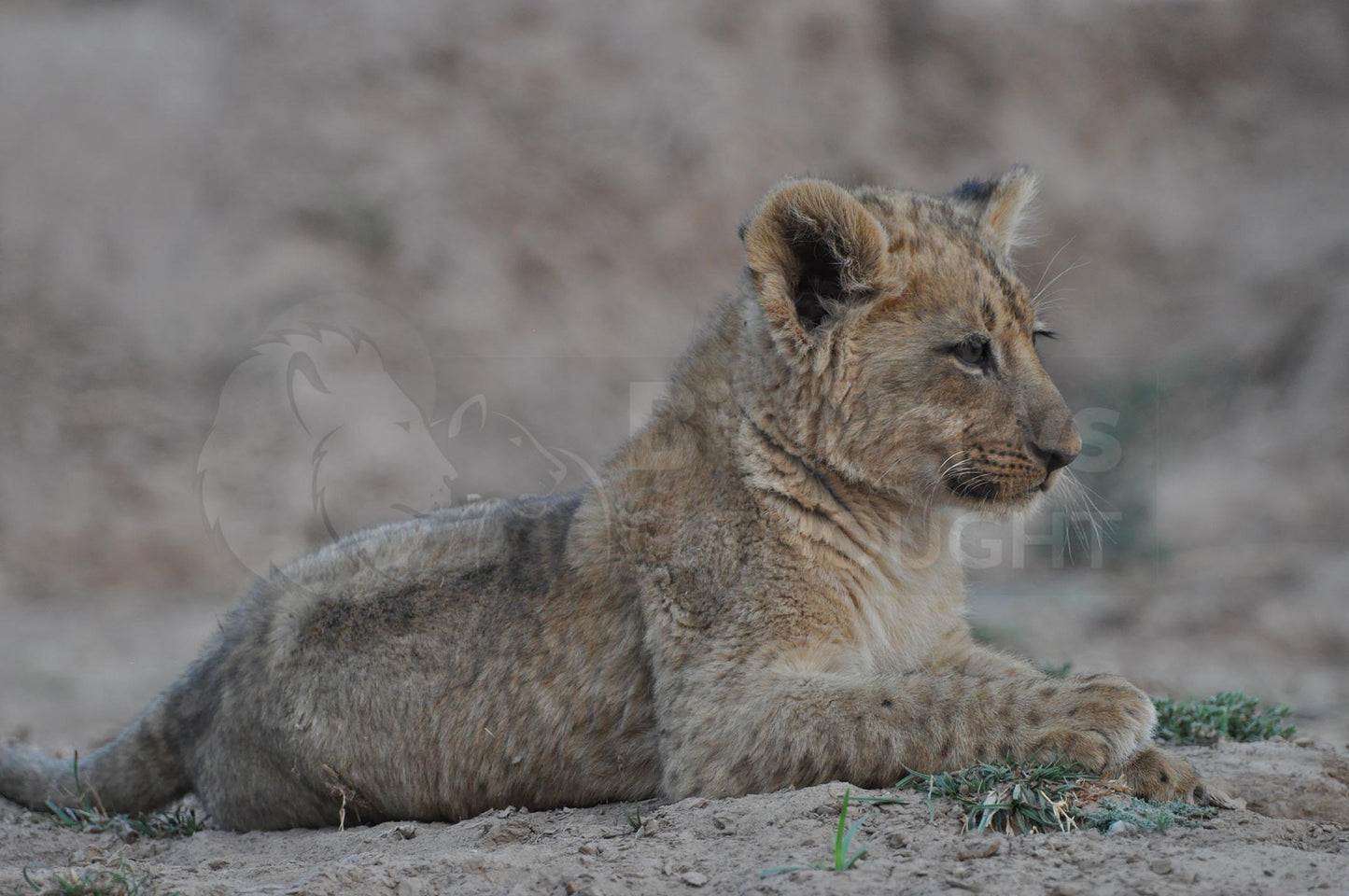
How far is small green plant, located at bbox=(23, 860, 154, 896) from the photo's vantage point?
3334mm

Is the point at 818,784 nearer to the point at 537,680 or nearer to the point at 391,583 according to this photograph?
the point at 537,680

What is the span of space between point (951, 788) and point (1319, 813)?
1.57 metres

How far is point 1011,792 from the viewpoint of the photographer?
3.47 meters

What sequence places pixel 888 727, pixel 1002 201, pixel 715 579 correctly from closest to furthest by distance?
pixel 888 727, pixel 715 579, pixel 1002 201

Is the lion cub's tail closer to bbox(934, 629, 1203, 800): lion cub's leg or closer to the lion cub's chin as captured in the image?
the lion cub's chin

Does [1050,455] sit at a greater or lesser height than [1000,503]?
greater

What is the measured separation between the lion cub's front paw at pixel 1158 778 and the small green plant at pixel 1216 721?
159 cm

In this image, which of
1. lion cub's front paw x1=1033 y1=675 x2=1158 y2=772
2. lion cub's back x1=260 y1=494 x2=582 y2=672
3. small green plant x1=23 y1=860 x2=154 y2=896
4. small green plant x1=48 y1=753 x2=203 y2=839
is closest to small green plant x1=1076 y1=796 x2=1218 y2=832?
lion cub's front paw x1=1033 y1=675 x2=1158 y2=772

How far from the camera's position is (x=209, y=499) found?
12.6 metres

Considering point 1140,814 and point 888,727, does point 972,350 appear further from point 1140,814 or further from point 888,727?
point 1140,814

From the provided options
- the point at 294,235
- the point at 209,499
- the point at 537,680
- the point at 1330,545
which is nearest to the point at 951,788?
the point at 537,680

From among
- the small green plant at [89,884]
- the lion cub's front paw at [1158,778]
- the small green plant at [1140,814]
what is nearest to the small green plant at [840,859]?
the small green plant at [1140,814]

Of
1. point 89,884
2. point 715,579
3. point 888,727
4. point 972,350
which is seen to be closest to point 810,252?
point 972,350

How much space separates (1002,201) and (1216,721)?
243 cm
